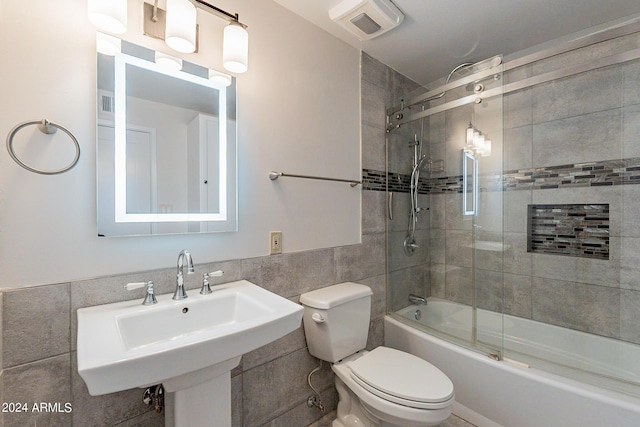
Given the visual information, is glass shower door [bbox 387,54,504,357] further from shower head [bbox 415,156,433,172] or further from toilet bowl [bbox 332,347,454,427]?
toilet bowl [bbox 332,347,454,427]

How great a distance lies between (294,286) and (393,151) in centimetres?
130

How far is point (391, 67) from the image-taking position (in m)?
2.20

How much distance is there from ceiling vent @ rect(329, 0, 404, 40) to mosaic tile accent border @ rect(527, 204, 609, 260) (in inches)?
63.9

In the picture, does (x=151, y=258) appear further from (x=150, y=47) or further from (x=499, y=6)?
(x=499, y=6)

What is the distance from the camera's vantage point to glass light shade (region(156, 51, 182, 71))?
1141mm

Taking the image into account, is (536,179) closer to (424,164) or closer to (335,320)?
(424,164)

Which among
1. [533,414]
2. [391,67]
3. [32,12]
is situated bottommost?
[533,414]

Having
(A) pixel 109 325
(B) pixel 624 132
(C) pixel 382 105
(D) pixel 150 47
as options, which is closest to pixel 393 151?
(C) pixel 382 105

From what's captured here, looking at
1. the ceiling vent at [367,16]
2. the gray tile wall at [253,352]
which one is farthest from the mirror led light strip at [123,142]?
the ceiling vent at [367,16]

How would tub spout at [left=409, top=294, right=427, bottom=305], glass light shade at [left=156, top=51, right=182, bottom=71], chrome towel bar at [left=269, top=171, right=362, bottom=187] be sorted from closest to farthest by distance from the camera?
1. glass light shade at [left=156, top=51, right=182, bottom=71]
2. chrome towel bar at [left=269, top=171, right=362, bottom=187]
3. tub spout at [left=409, top=294, right=427, bottom=305]

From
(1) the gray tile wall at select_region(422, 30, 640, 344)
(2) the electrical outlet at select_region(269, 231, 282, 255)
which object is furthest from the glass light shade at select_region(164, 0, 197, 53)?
(1) the gray tile wall at select_region(422, 30, 640, 344)

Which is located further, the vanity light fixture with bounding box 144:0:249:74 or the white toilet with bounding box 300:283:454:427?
the white toilet with bounding box 300:283:454:427

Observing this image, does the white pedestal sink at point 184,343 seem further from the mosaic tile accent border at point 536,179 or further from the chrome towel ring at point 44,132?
the mosaic tile accent border at point 536,179

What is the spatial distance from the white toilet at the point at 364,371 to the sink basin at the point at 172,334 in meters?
0.47
